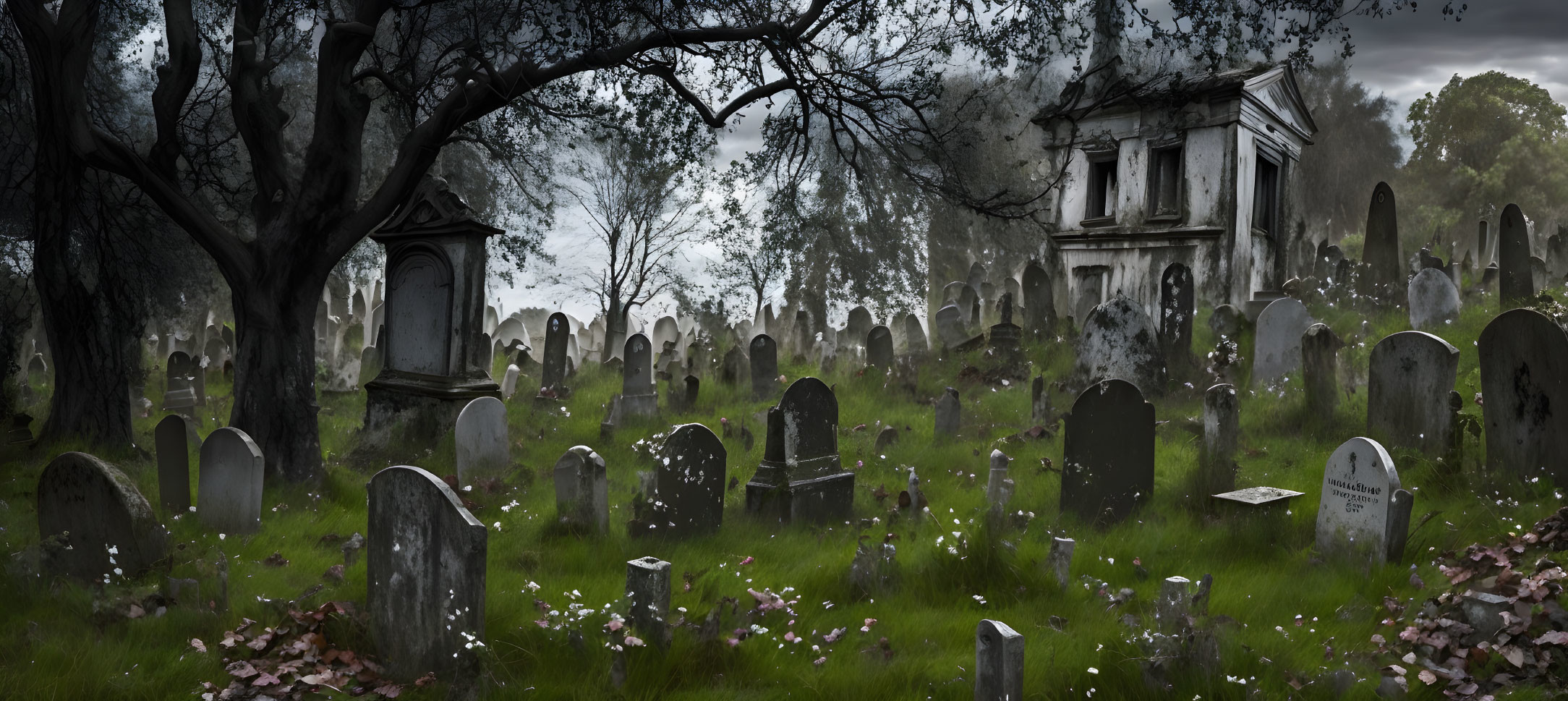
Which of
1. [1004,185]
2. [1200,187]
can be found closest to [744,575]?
Result: [1200,187]

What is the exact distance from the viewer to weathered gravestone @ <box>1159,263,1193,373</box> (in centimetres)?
1258

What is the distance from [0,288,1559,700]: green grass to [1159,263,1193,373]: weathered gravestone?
2490 millimetres

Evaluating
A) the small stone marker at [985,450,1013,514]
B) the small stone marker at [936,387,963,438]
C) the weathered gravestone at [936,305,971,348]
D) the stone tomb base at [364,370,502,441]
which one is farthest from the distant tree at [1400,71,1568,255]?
the stone tomb base at [364,370,502,441]

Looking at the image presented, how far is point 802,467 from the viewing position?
7.96 meters

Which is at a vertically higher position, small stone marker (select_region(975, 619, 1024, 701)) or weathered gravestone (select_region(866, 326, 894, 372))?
weathered gravestone (select_region(866, 326, 894, 372))

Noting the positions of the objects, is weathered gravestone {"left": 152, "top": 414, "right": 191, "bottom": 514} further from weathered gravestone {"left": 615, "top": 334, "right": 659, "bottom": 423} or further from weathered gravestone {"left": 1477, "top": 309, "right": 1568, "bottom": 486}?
weathered gravestone {"left": 1477, "top": 309, "right": 1568, "bottom": 486}

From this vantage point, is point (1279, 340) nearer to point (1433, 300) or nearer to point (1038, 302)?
point (1433, 300)

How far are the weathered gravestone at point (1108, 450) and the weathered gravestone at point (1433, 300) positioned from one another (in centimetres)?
744

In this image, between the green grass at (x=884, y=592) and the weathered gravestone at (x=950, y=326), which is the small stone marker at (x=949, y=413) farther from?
the weathered gravestone at (x=950, y=326)

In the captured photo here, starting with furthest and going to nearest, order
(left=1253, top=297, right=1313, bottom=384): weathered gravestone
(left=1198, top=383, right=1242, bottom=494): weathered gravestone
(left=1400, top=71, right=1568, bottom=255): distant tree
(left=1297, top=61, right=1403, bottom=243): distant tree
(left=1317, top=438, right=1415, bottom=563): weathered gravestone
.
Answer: (left=1400, top=71, right=1568, bottom=255): distant tree → (left=1297, top=61, right=1403, bottom=243): distant tree → (left=1253, top=297, right=1313, bottom=384): weathered gravestone → (left=1198, top=383, right=1242, bottom=494): weathered gravestone → (left=1317, top=438, right=1415, bottom=563): weathered gravestone

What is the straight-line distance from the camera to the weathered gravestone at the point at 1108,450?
7.55 m

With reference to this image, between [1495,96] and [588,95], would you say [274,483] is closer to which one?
[588,95]

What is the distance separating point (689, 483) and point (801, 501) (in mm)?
1046

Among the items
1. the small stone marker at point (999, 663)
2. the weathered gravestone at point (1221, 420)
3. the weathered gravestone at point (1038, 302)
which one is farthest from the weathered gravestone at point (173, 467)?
the weathered gravestone at point (1038, 302)
